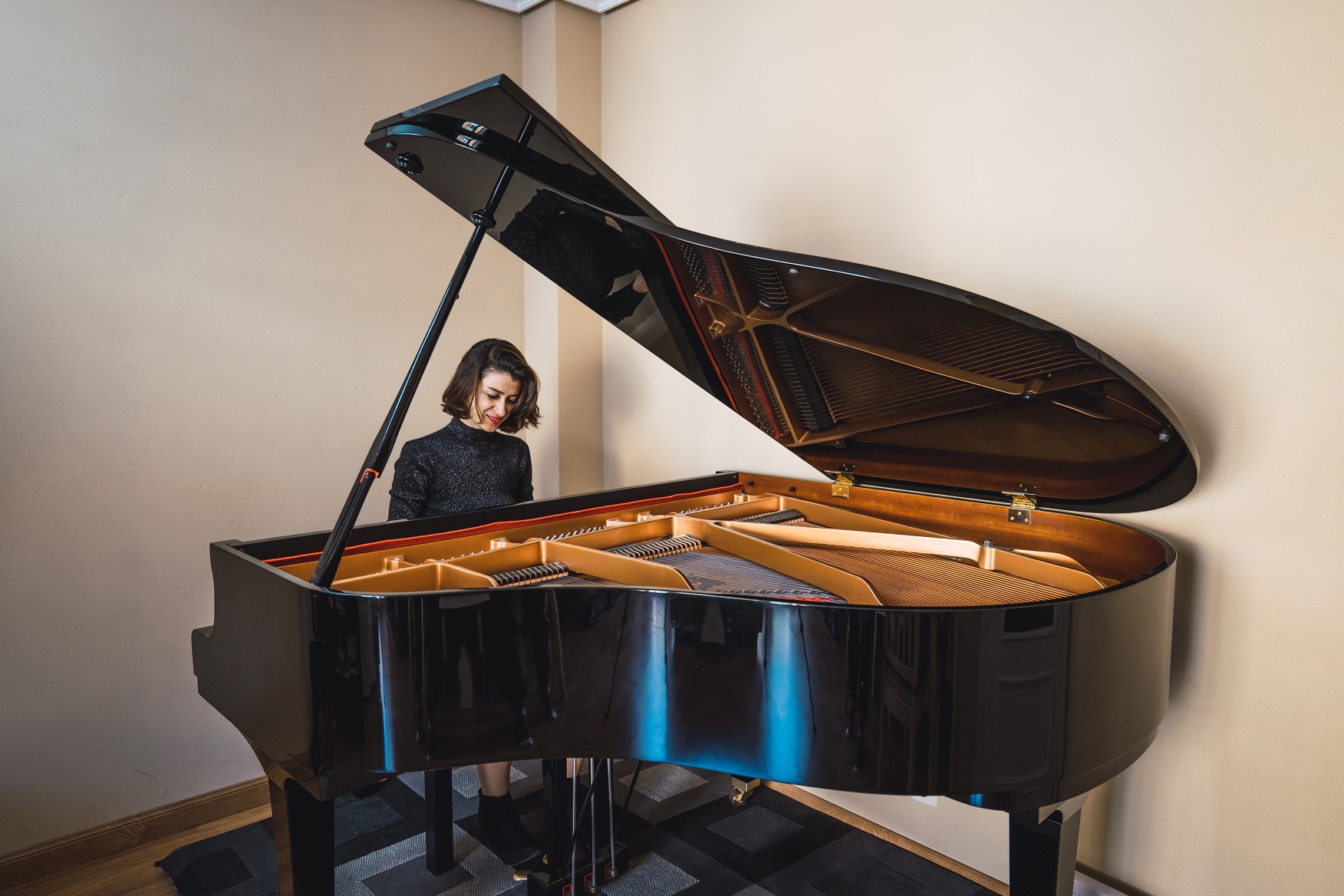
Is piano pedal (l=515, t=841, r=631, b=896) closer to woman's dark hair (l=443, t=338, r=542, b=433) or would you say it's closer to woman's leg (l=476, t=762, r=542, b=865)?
woman's leg (l=476, t=762, r=542, b=865)

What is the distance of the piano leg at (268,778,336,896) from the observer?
1.51 m

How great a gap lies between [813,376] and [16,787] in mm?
2365

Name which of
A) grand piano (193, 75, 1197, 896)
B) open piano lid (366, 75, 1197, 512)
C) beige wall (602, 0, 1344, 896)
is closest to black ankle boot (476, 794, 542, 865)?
grand piano (193, 75, 1197, 896)

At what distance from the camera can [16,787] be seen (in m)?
2.31

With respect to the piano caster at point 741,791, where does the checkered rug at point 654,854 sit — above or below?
below

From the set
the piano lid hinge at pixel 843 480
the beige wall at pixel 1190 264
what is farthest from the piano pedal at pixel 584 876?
the piano lid hinge at pixel 843 480

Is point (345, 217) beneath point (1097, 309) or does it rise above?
above

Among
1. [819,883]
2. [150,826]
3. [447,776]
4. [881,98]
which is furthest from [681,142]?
[150,826]

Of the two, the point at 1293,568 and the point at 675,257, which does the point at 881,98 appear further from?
the point at 1293,568

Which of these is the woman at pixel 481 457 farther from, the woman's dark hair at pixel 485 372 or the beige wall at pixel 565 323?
the beige wall at pixel 565 323

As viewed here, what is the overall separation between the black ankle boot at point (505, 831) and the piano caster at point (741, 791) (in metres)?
0.63

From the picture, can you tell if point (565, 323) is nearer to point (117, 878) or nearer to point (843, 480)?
point (843, 480)

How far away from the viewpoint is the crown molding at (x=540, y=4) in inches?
123

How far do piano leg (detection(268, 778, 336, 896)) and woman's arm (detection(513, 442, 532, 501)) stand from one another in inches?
48.9
